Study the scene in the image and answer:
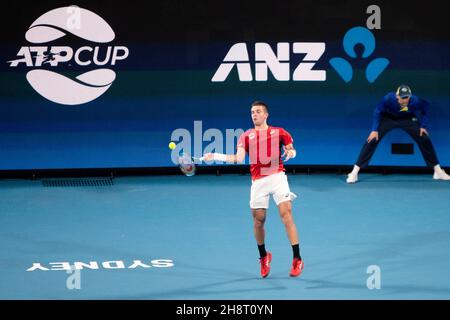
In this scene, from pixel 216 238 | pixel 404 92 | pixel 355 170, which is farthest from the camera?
pixel 355 170

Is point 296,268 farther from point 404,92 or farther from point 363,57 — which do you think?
point 363,57

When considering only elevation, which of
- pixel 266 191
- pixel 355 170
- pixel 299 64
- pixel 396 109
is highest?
pixel 299 64

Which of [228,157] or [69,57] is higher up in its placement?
[69,57]

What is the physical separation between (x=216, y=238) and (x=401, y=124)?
203 inches

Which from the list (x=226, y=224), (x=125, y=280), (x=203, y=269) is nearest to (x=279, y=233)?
(x=226, y=224)

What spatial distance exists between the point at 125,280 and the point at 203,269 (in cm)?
89

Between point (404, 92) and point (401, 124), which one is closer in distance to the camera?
point (404, 92)

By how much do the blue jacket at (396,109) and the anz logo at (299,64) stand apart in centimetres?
72

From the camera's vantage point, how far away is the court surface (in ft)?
31.3

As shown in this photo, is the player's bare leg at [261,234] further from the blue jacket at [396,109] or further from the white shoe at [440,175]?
the white shoe at [440,175]

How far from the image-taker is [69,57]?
1589 cm

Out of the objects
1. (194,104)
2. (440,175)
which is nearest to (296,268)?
(194,104)

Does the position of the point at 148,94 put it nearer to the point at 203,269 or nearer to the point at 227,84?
the point at 227,84

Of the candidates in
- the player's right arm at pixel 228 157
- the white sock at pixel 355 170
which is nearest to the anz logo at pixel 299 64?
the white sock at pixel 355 170
